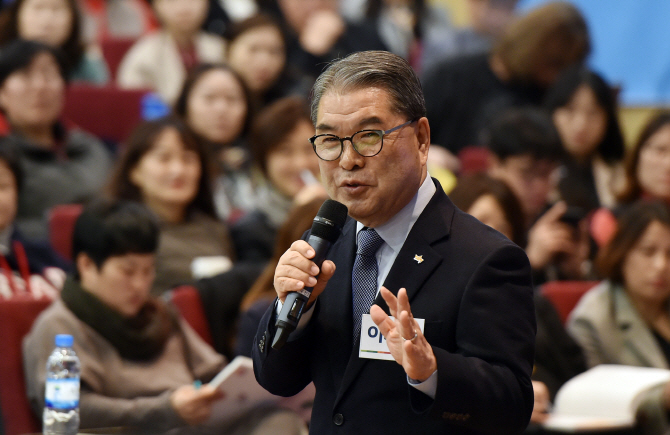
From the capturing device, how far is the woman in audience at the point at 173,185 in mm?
3555

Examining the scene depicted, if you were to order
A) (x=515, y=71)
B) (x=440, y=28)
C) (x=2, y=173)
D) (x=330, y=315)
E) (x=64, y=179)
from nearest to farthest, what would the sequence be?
1. (x=330, y=315)
2. (x=2, y=173)
3. (x=64, y=179)
4. (x=515, y=71)
5. (x=440, y=28)

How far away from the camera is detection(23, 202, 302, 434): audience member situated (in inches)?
99.8

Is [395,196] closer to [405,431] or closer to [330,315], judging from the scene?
[330,315]

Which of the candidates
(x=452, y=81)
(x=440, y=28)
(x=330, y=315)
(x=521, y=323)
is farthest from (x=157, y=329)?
(x=440, y=28)

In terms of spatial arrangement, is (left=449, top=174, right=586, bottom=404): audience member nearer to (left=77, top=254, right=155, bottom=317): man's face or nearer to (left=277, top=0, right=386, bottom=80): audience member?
(left=77, top=254, right=155, bottom=317): man's face

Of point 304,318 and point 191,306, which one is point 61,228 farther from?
point 304,318

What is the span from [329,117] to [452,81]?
3525mm

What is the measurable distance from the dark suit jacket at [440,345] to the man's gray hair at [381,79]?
17cm

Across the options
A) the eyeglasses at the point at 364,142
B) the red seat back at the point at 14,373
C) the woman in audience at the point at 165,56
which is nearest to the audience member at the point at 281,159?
the red seat back at the point at 14,373

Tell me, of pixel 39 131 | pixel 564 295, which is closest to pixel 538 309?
pixel 564 295

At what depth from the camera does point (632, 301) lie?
3.29 meters

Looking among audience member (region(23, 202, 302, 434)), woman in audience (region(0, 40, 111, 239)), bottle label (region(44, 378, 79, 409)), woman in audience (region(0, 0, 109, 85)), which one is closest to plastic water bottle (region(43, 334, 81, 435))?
bottle label (region(44, 378, 79, 409))

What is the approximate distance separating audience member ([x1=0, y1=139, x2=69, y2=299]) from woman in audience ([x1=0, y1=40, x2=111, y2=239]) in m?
0.58

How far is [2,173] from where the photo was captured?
10.6 ft
